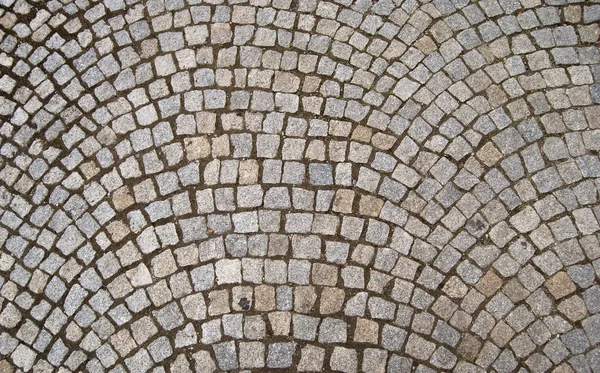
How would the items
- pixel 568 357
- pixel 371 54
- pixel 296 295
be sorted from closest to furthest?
pixel 568 357, pixel 296 295, pixel 371 54

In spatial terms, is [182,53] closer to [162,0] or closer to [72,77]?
[162,0]

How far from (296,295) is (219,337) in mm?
633

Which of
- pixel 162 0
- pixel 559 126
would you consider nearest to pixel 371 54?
pixel 559 126

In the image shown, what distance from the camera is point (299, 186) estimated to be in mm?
4590

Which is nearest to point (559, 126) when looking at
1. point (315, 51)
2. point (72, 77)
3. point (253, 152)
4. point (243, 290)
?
point (315, 51)

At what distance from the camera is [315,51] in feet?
16.5

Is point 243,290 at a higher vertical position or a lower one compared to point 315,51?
lower

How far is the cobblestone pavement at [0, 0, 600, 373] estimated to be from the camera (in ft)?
13.7

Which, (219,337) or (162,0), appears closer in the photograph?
(219,337)

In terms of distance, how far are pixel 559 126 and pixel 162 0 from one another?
3.58m

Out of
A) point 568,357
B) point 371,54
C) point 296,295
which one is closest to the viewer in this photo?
point 568,357

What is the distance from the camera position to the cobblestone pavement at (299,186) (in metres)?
4.19

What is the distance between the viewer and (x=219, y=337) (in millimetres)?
4199

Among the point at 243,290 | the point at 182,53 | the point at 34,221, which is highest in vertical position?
the point at 182,53
